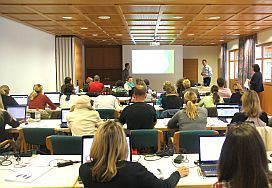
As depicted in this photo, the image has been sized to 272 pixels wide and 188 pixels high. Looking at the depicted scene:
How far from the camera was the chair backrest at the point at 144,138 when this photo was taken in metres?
4.30

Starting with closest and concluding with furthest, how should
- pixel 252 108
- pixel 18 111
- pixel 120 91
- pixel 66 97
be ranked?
pixel 252 108 → pixel 18 111 → pixel 66 97 → pixel 120 91

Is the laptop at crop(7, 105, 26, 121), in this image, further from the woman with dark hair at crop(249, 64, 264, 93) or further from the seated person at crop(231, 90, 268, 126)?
the woman with dark hair at crop(249, 64, 264, 93)

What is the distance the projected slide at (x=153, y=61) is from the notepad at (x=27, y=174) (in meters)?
13.6

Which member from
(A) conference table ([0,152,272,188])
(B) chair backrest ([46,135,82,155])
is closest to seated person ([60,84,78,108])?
(B) chair backrest ([46,135,82,155])

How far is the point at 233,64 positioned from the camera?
52.2 feet

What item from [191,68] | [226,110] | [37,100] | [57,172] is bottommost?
[57,172]

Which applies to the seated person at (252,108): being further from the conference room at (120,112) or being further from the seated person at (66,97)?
the seated person at (66,97)

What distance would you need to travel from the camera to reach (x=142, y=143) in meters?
4.34

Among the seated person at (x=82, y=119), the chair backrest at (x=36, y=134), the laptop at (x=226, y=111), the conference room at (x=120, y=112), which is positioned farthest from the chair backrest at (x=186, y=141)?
the laptop at (x=226, y=111)

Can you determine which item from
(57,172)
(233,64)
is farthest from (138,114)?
(233,64)

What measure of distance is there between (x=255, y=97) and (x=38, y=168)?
8.86 feet

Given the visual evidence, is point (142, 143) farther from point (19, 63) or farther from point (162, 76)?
point (162, 76)

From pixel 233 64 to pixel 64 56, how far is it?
8003mm

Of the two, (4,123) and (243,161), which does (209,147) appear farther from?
(4,123)
